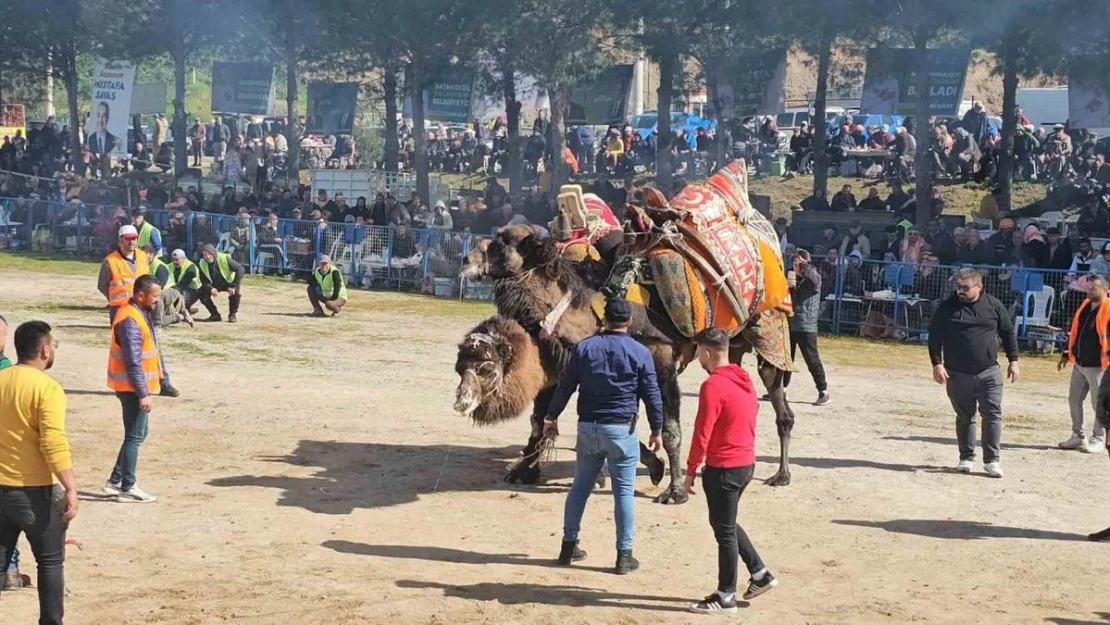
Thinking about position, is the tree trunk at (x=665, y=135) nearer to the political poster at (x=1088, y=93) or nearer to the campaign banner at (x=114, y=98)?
the political poster at (x=1088, y=93)

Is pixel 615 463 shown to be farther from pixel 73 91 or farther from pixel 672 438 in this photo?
pixel 73 91

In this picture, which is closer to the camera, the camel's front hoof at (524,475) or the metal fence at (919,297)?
the camel's front hoof at (524,475)

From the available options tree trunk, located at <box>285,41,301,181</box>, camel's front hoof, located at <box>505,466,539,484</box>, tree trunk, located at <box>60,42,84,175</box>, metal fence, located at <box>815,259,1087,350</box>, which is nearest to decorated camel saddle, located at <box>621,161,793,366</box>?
camel's front hoof, located at <box>505,466,539,484</box>

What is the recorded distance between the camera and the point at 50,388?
7141mm

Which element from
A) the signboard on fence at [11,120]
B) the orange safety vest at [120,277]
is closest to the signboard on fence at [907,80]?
the orange safety vest at [120,277]

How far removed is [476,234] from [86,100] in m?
43.3

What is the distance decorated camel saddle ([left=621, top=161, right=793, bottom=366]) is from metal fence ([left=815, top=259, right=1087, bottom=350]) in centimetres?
856

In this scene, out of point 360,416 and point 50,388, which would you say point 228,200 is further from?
point 50,388

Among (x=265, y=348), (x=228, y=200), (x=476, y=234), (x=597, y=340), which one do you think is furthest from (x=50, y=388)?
(x=228, y=200)

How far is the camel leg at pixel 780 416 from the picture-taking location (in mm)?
11594

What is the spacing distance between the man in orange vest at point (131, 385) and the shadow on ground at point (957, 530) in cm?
514

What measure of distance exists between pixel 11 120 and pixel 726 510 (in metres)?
51.3

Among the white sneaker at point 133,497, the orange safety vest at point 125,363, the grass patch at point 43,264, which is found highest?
the orange safety vest at point 125,363

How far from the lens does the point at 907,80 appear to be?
1135 inches
